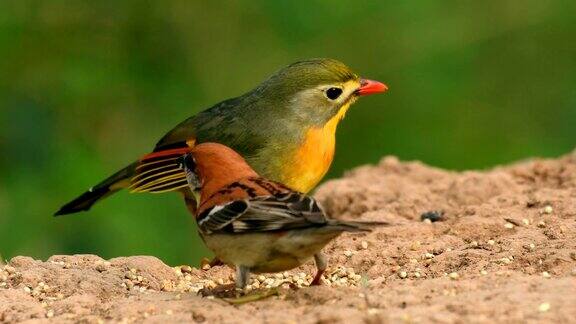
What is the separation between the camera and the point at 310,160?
8875 mm

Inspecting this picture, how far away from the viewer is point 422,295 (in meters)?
6.36

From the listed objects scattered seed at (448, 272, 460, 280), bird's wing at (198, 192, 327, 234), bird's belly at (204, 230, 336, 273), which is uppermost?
bird's wing at (198, 192, 327, 234)

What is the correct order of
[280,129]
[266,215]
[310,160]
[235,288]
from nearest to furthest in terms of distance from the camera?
[266,215]
[235,288]
[310,160]
[280,129]

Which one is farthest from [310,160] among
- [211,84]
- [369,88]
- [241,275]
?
[211,84]

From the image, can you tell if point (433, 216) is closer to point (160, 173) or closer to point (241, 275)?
point (160, 173)

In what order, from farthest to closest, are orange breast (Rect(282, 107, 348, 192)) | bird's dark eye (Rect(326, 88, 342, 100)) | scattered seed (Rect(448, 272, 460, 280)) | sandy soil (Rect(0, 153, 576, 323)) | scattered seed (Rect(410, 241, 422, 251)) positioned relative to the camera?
bird's dark eye (Rect(326, 88, 342, 100)), orange breast (Rect(282, 107, 348, 192)), scattered seed (Rect(410, 241, 422, 251)), scattered seed (Rect(448, 272, 460, 280)), sandy soil (Rect(0, 153, 576, 323))

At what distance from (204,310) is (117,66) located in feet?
19.3

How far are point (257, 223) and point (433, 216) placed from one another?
247 cm

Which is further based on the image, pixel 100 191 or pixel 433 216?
pixel 100 191

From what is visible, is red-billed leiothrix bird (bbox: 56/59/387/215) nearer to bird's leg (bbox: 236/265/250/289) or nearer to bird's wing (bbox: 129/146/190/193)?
bird's wing (bbox: 129/146/190/193)

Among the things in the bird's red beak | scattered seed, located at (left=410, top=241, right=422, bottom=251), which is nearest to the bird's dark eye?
the bird's red beak

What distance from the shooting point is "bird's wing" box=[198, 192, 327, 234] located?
649cm

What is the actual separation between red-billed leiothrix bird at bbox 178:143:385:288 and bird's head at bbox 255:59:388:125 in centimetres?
175

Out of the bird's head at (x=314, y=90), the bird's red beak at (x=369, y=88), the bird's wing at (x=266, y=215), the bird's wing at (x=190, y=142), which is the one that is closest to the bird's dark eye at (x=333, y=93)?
the bird's head at (x=314, y=90)
